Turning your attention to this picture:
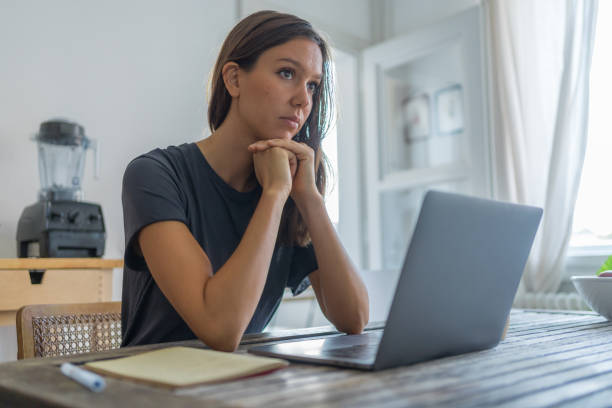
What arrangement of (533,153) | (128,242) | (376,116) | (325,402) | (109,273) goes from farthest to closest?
(376,116) → (533,153) → (109,273) → (128,242) → (325,402)

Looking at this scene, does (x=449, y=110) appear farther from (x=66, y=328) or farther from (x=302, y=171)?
(x=66, y=328)

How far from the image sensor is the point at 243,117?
1235mm

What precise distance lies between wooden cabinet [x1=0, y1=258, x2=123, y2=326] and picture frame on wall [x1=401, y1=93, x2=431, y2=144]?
2.03 metres

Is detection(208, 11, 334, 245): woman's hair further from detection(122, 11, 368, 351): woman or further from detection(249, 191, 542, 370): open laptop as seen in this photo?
detection(249, 191, 542, 370): open laptop

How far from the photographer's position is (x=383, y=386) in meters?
0.52

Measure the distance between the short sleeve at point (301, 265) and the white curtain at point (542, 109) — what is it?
1757 mm

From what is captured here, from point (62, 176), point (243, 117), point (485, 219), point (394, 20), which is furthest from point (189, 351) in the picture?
point (394, 20)

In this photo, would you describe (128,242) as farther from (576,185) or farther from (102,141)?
(576,185)

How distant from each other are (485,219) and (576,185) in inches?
84.4

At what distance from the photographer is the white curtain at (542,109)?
101 inches

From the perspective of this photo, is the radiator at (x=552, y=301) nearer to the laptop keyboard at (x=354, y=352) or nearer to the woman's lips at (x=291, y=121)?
the woman's lips at (x=291, y=121)

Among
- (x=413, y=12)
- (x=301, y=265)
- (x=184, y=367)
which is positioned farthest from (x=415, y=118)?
(x=184, y=367)

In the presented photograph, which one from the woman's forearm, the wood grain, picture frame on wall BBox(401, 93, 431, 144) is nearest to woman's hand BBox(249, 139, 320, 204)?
the woman's forearm

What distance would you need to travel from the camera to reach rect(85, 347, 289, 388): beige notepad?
534 millimetres
